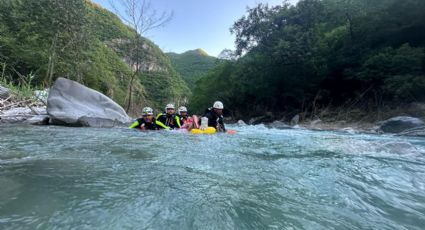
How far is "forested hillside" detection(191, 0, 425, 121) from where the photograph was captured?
1527cm

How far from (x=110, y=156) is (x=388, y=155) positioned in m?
3.98

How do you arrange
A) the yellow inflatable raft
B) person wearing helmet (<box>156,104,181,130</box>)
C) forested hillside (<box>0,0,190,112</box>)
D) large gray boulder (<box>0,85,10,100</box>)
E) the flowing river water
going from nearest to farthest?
the flowing river water, the yellow inflatable raft, large gray boulder (<box>0,85,10,100</box>), person wearing helmet (<box>156,104,181,130</box>), forested hillside (<box>0,0,190,112</box>)


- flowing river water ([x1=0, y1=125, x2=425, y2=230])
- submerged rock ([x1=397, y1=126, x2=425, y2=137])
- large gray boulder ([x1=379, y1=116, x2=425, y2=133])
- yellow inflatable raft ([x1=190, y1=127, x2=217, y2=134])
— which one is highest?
large gray boulder ([x1=379, y1=116, x2=425, y2=133])

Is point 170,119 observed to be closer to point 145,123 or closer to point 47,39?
point 145,123

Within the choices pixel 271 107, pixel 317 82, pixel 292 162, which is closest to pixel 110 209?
pixel 292 162

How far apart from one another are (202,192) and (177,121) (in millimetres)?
7340

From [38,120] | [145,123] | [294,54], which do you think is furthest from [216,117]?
[294,54]

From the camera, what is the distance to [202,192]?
229cm

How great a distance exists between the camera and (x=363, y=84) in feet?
59.4

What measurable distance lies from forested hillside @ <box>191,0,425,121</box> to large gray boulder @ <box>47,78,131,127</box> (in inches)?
503

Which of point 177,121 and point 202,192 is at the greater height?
point 177,121

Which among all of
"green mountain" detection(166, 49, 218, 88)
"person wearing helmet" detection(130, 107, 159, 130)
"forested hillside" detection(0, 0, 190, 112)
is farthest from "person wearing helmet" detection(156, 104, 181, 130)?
"green mountain" detection(166, 49, 218, 88)

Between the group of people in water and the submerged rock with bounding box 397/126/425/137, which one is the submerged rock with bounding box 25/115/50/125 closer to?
the group of people in water

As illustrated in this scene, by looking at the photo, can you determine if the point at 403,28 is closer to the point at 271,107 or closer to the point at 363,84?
the point at 363,84
